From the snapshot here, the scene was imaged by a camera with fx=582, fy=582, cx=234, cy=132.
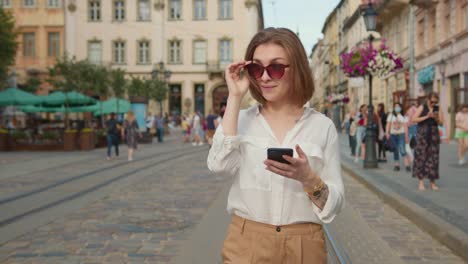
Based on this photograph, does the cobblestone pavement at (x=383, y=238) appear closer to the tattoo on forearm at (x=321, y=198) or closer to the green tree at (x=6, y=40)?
the tattoo on forearm at (x=321, y=198)

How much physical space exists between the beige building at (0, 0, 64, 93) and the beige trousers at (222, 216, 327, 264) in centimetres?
5421

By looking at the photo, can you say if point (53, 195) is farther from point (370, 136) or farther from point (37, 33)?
point (37, 33)

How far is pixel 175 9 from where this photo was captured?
53.5m

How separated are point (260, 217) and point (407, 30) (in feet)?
112

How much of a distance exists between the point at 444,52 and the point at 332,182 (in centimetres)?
2684

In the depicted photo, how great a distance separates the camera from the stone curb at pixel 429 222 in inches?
230

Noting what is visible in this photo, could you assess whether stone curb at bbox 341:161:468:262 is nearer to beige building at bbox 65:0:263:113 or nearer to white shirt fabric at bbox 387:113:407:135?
white shirt fabric at bbox 387:113:407:135

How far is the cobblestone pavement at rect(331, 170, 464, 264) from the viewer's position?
222 inches

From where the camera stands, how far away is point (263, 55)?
2.30m

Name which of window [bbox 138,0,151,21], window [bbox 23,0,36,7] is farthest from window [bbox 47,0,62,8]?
window [bbox 138,0,151,21]

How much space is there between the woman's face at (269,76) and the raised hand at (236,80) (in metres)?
0.06

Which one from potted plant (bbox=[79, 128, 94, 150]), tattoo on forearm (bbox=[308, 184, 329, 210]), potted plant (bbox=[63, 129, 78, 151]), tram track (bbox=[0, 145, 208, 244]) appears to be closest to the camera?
tattoo on forearm (bbox=[308, 184, 329, 210])

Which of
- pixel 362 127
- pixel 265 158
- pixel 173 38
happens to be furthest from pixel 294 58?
pixel 173 38

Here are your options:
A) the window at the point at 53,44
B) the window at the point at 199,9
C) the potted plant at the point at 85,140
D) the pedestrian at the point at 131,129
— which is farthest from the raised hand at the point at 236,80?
the window at the point at 53,44
